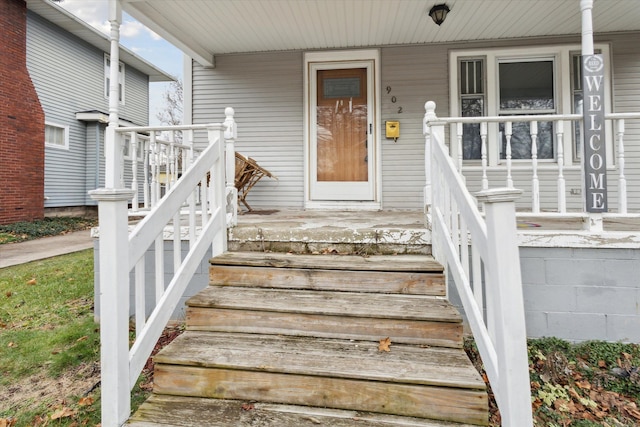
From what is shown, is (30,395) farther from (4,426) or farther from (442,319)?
(442,319)

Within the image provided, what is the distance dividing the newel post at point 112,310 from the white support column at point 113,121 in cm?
172

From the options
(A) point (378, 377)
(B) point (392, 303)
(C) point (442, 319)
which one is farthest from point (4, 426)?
(C) point (442, 319)

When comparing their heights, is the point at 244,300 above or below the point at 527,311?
above

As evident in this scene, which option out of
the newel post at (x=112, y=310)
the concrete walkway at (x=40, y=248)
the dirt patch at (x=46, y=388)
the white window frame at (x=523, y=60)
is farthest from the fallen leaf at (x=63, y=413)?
the white window frame at (x=523, y=60)

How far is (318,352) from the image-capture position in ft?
6.10

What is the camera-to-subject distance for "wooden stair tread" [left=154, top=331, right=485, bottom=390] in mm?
1636

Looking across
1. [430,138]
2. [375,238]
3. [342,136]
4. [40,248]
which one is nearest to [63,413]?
[375,238]

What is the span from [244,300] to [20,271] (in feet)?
13.2

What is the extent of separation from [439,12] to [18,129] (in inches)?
380

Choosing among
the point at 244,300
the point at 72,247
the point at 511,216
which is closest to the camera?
the point at 511,216

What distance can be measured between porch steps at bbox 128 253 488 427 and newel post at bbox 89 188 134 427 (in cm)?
13

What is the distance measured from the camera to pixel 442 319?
6.28 feet

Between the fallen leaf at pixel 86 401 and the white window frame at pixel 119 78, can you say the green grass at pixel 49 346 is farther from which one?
the white window frame at pixel 119 78

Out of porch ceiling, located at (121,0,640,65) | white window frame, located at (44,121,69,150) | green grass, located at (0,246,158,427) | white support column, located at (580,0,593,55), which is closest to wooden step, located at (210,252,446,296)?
green grass, located at (0,246,158,427)
